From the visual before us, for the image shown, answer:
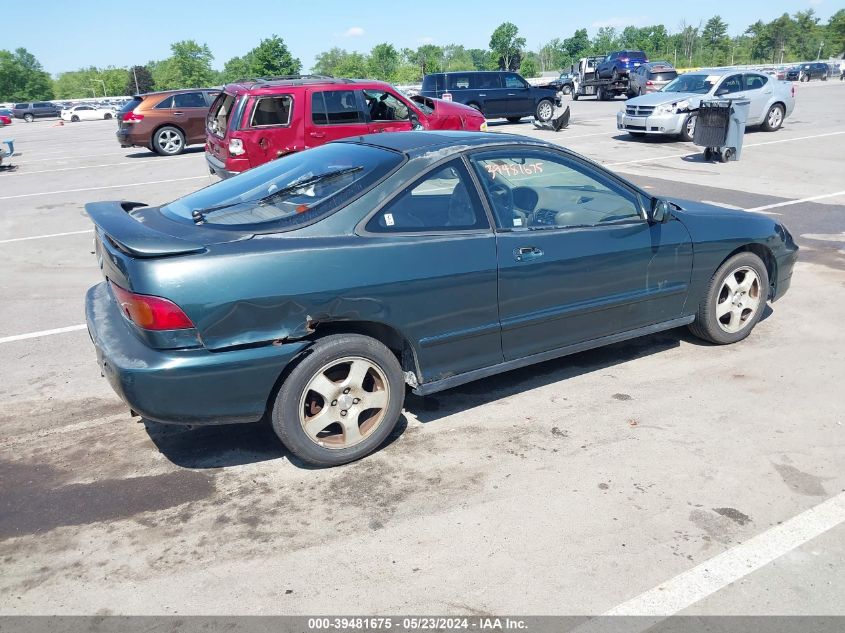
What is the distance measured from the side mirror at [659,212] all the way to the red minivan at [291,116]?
7025 millimetres

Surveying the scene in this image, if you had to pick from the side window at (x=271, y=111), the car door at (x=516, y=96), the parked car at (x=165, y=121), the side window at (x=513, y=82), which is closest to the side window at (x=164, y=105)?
the parked car at (x=165, y=121)

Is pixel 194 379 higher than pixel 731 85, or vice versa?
pixel 731 85

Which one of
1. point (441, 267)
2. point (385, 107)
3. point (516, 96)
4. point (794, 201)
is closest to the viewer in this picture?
point (441, 267)

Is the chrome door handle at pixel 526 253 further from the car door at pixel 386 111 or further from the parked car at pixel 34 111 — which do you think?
the parked car at pixel 34 111

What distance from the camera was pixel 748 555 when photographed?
3057 mm

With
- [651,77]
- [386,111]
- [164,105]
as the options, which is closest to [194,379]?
[386,111]

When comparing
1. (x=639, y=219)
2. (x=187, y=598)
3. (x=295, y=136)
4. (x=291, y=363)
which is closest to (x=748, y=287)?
(x=639, y=219)

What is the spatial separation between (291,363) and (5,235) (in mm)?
8312

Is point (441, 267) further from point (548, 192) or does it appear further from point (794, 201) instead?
point (794, 201)

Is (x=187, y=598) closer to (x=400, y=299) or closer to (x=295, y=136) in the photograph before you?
(x=400, y=299)

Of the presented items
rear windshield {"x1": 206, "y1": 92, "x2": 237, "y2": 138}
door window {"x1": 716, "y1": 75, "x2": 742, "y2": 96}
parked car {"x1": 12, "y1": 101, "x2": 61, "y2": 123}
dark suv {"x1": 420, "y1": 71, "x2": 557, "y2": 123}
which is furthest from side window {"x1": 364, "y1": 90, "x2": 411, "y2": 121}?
parked car {"x1": 12, "y1": 101, "x2": 61, "y2": 123}

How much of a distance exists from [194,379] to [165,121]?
17380mm

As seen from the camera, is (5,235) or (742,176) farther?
(742,176)

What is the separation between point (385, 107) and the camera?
11820mm
